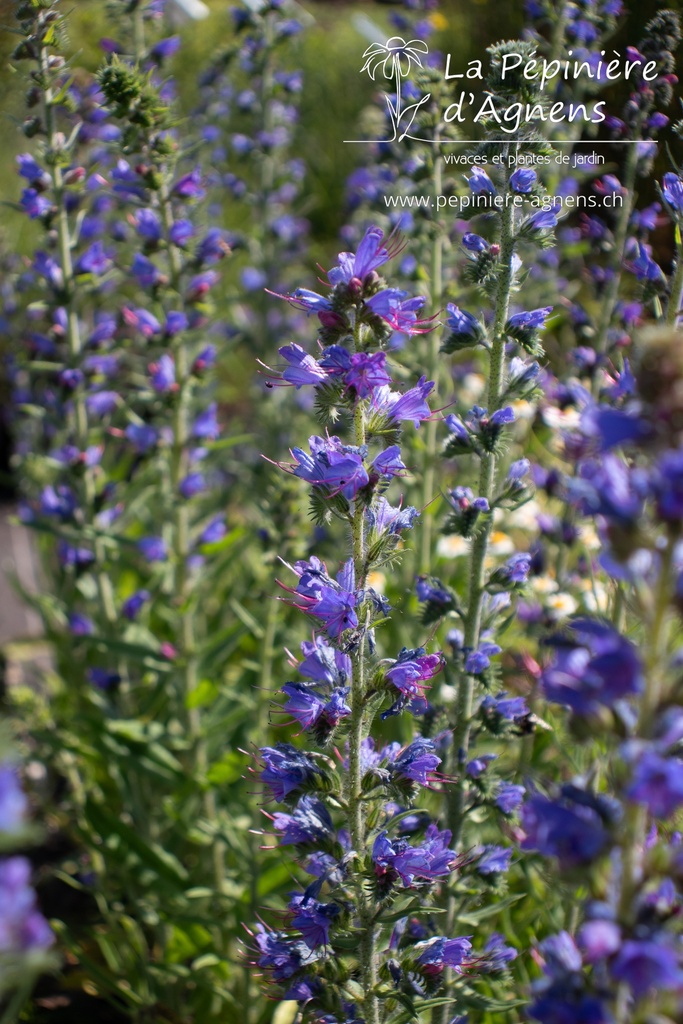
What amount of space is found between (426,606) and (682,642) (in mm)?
989

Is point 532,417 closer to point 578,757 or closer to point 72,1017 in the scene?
point 578,757

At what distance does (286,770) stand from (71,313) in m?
2.30

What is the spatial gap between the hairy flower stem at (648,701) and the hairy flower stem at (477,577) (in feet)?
3.25

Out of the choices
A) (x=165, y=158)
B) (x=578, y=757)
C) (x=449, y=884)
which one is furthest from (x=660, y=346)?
(x=165, y=158)

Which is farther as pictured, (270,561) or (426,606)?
(270,561)

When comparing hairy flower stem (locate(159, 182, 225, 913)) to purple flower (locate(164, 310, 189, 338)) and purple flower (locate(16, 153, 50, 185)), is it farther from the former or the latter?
purple flower (locate(16, 153, 50, 185))

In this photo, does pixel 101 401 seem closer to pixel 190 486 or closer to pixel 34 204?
pixel 190 486

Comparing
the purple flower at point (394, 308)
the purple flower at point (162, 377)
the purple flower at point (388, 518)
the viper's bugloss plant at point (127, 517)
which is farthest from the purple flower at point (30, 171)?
the purple flower at point (388, 518)

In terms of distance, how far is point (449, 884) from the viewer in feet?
7.71

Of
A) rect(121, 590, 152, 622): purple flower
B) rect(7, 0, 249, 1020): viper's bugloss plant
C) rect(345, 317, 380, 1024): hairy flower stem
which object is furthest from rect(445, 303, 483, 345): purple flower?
rect(121, 590, 152, 622): purple flower

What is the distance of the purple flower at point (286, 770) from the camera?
1.96 metres

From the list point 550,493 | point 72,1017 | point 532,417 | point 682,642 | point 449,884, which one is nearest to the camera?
point 449,884

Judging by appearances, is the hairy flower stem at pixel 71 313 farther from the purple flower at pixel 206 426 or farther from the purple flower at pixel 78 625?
the purple flower at pixel 206 426

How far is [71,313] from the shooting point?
3520mm
